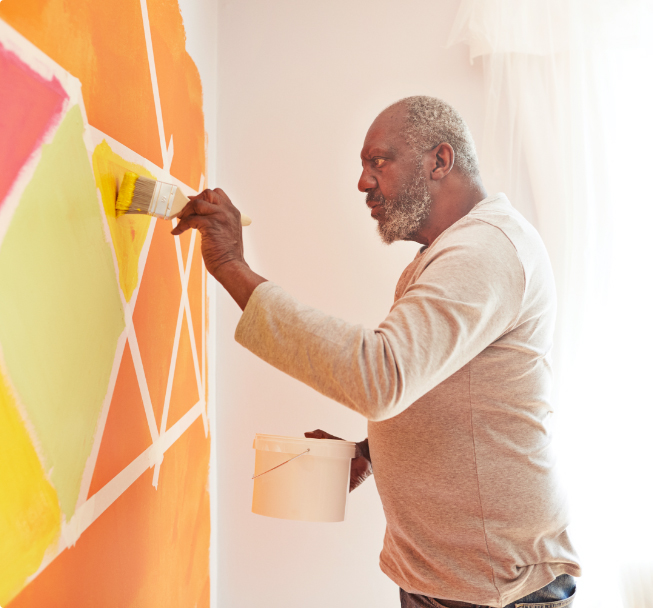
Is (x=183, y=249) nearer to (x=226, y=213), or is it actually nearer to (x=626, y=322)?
(x=226, y=213)

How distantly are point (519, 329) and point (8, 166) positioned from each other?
75 centimetres

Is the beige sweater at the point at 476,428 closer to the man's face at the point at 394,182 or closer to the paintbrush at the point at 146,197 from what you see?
the man's face at the point at 394,182

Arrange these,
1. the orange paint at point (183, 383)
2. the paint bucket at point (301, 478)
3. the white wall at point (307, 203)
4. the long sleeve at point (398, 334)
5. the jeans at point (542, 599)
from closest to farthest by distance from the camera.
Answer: the long sleeve at point (398, 334) < the jeans at point (542, 599) < the paint bucket at point (301, 478) < the orange paint at point (183, 383) < the white wall at point (307, 203)

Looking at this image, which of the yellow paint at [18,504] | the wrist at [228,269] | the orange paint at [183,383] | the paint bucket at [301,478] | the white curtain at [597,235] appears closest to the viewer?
the yellow paint at [18,504]

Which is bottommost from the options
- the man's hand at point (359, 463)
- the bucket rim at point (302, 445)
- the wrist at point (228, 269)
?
the man's hand at point (359, 463)

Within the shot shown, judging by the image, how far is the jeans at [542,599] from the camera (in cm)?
96

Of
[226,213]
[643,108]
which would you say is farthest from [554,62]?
[226,213]

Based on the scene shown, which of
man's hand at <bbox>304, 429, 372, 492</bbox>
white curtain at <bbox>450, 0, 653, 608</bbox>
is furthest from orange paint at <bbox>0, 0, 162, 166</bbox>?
white curtain at <bbox>450, 0, 653, 608</bbox>

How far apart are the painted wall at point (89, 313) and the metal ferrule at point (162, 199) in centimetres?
6

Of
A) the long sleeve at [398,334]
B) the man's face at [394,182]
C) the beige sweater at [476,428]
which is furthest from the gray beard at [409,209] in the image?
the long sleeve at [398,334]

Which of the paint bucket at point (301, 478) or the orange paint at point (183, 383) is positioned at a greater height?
the orange paint at point (183, 383)

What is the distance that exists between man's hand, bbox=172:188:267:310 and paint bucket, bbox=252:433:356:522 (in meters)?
0.41

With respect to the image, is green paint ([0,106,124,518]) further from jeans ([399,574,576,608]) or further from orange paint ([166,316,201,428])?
jeans ([399,574,576,608])

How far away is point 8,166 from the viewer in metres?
0.57
